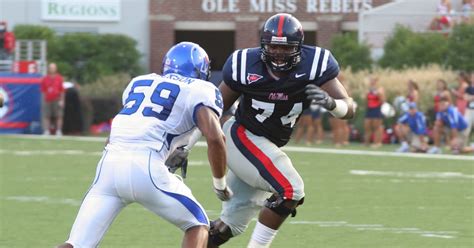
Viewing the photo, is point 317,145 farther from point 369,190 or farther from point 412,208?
point 412,208

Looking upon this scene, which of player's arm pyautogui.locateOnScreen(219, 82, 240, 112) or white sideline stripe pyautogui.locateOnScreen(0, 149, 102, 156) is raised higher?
player's arm pyautogui.locateOnScreen(219, 82, 240, 112)

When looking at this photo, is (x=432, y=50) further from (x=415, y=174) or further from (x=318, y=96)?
(x=318, y=96)

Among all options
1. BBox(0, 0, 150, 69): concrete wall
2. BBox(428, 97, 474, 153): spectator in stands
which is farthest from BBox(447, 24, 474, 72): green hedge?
BBox(0, 0, 150, 69): concrete wall

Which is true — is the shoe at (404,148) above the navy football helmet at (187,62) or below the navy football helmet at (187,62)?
below

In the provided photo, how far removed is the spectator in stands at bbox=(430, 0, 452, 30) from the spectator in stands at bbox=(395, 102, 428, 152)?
360 inches

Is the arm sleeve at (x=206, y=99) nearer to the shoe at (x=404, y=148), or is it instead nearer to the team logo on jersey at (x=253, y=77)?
the team logo on jersey at (x=253, y=77)

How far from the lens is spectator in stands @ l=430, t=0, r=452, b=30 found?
27.0 meters

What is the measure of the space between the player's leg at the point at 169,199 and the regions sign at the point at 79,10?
973 inches

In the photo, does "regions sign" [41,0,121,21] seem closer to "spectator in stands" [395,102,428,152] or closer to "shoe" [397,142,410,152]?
"spectator in stands" [395,102,428,152]

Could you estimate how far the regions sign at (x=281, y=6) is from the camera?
99.5 ft

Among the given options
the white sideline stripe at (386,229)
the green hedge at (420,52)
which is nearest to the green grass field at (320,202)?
the white sideline stripe at (386,229)

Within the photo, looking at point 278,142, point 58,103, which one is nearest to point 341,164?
point 58,103

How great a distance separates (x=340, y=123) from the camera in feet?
62.5

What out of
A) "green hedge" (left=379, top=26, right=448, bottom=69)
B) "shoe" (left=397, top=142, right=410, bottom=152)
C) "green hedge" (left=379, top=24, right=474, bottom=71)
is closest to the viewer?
"shoe" (left=397, top=142, right=410, bottom=152)
